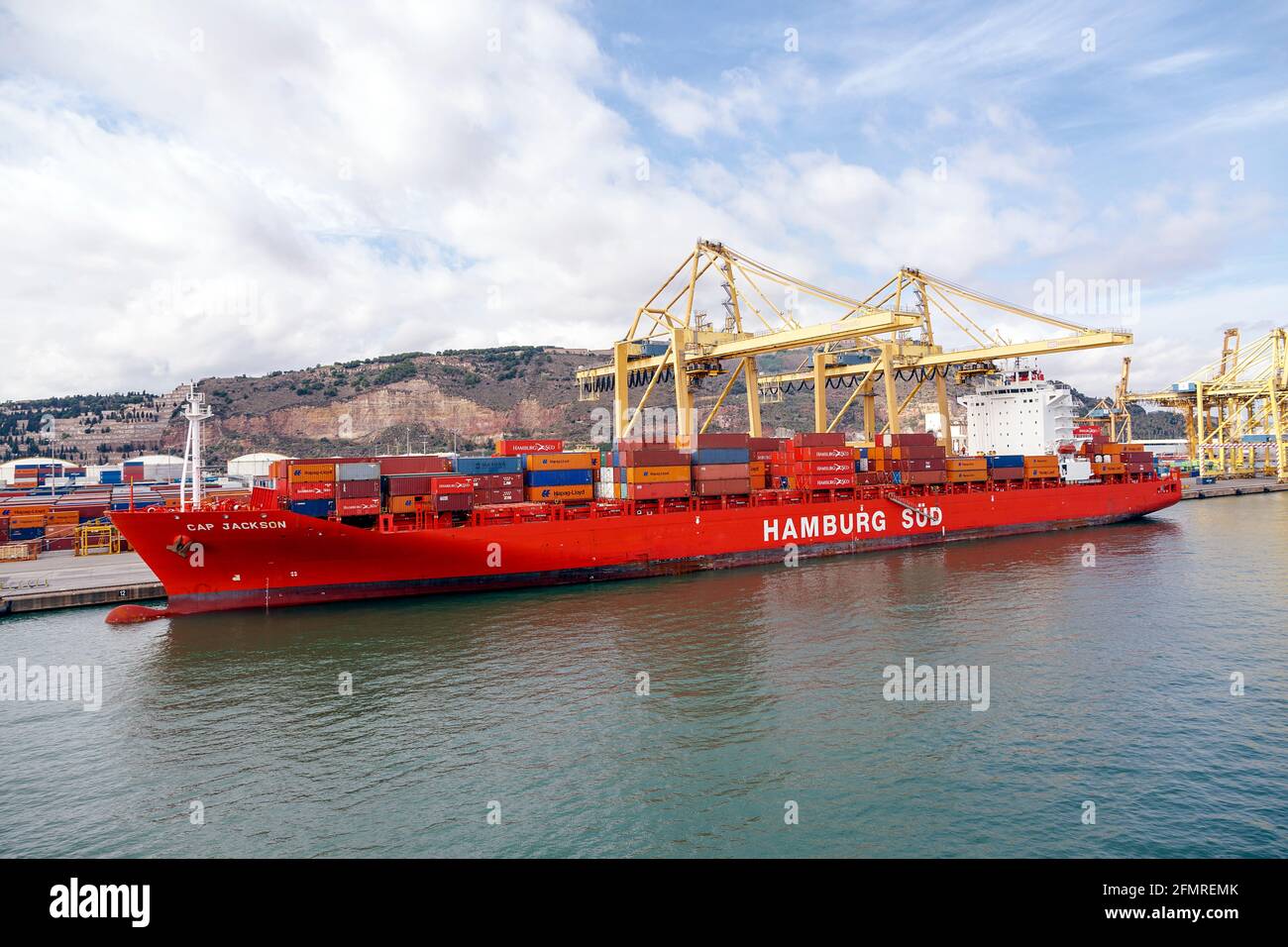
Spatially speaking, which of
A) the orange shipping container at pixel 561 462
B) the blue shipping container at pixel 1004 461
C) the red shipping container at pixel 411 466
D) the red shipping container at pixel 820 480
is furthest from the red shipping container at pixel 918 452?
the red shipping container at pixel 411 466

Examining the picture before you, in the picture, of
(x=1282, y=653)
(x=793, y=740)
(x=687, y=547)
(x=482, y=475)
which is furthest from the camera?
(x=687, y=547)

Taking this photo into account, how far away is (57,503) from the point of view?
45.2 m

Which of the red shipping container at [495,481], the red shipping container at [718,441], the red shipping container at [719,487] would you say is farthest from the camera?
the red shipping container at [718,441]

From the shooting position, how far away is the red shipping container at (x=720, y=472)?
1230 inches

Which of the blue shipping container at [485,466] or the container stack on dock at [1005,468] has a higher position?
the blue shipping container at [485,466]

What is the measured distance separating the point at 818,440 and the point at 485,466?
16.7m

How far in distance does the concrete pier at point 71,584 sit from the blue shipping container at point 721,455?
22.3 meters

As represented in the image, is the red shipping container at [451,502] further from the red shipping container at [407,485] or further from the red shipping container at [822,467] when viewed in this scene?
the red shipping container at [822,467]

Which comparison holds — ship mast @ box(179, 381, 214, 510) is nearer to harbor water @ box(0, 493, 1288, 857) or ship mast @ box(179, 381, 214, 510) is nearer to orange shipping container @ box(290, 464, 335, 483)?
orange shipping container @ box(290, 464, 335, 483)

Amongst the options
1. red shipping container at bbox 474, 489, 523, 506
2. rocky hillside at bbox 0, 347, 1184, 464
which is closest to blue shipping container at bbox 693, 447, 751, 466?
red shipping container at bbox 474, 489, 523, 506
